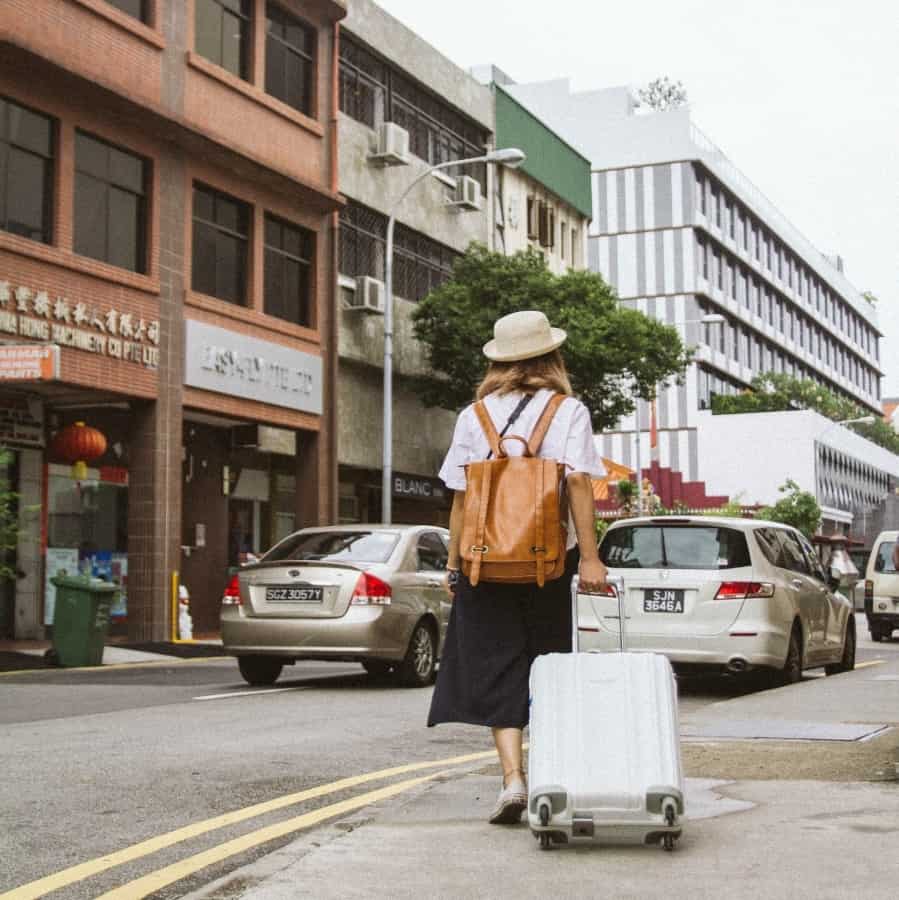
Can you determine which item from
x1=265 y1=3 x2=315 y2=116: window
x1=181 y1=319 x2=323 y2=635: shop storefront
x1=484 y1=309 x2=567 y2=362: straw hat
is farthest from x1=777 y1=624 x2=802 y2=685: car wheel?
x1=265 y1=3 x2=315 y2=116: window

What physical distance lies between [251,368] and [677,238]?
5455 centimetres

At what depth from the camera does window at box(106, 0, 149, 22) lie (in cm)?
2402

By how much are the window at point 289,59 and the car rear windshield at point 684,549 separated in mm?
17094

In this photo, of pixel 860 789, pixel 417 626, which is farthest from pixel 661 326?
pixel 860 789

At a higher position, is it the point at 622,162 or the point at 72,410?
the point at 622,162

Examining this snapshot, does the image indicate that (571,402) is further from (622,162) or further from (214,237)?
(622,162)

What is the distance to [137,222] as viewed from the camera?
2422 centimetres

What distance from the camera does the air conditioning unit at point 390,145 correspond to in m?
32.3

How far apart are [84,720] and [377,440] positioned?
71.4 ft

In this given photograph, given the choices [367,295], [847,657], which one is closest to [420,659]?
[847,657]

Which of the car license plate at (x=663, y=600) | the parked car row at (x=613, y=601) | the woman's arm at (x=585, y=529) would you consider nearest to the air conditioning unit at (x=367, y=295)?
the parked car row at (x=613, y=601)

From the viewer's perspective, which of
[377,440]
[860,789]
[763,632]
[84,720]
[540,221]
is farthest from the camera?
[540,221]

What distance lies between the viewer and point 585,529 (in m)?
5.85

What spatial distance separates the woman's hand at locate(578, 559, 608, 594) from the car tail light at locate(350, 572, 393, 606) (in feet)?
27.8
